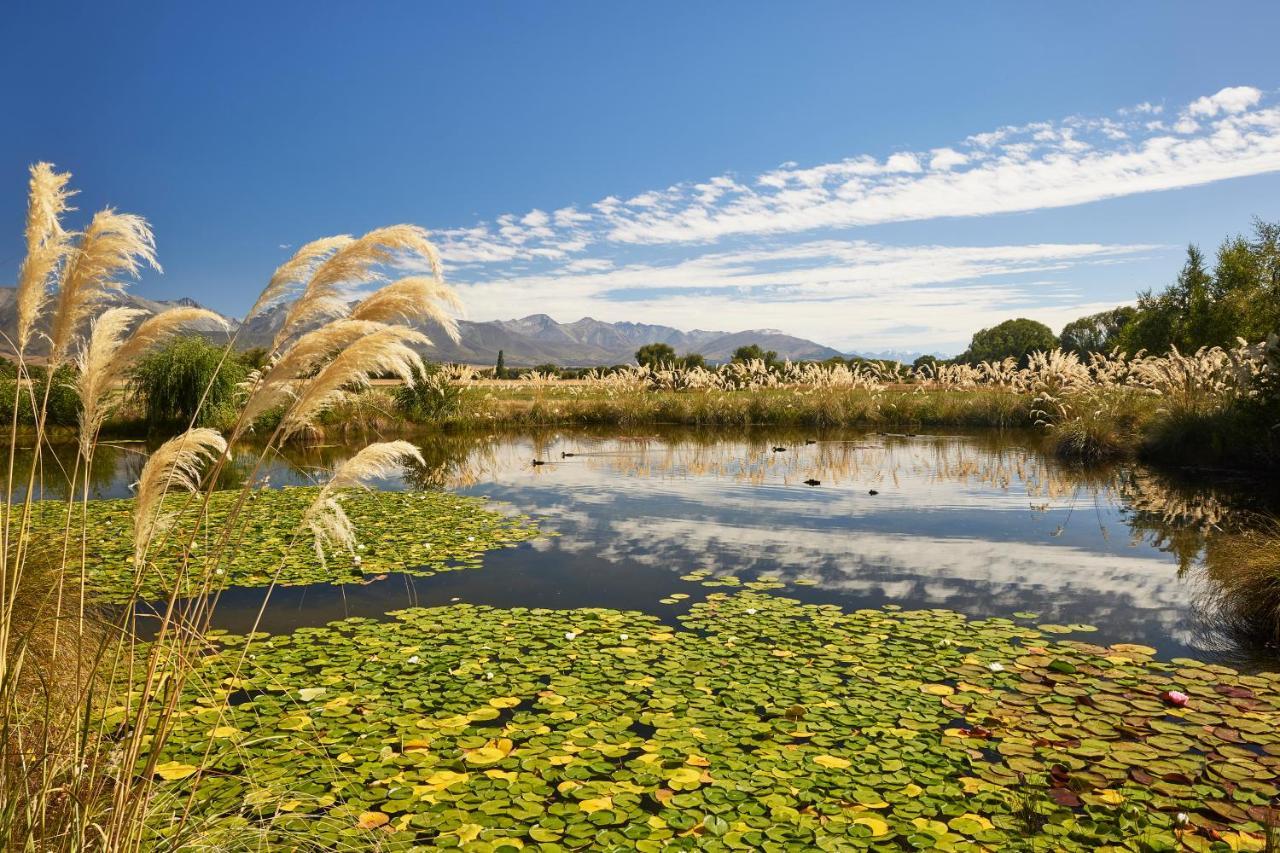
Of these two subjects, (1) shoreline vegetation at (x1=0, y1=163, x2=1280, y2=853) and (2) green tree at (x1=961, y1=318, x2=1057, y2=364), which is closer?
(1) shoreline vegetation at (x1=0, y1=163, x2=1280, y2=853)

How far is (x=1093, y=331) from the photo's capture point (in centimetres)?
7762

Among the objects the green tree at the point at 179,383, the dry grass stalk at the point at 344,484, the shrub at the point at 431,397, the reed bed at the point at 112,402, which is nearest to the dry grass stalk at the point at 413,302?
the reed bed at the point at 112,402

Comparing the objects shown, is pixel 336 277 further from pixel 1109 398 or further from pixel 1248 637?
pixel 1109 398

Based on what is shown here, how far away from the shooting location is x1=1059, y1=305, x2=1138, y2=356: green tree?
65.0 m

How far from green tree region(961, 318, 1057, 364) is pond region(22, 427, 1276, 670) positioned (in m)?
59.4

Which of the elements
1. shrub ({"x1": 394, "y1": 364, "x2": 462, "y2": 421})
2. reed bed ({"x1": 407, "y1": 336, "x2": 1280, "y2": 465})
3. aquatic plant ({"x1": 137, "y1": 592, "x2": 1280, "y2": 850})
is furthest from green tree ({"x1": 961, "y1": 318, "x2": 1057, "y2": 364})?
aquatic plant ({"x1": 137, "y1": 592, "x2": 1280, "y2": 850})

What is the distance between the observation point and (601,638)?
543 cm

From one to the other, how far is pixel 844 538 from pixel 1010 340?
75875mm

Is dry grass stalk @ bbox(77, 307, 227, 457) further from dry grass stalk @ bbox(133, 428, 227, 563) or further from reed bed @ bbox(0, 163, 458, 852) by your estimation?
dry grass stalk @ bbox(133, 428, 227, 563)

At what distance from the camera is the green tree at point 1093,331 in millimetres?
64963

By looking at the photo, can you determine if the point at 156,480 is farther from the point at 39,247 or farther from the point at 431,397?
the point at 431,397

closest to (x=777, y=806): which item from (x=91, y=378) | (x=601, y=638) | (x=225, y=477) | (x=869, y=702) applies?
(x=869, y=702)

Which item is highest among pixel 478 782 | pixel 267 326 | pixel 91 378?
pixel 267 326

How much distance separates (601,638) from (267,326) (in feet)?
11.3
